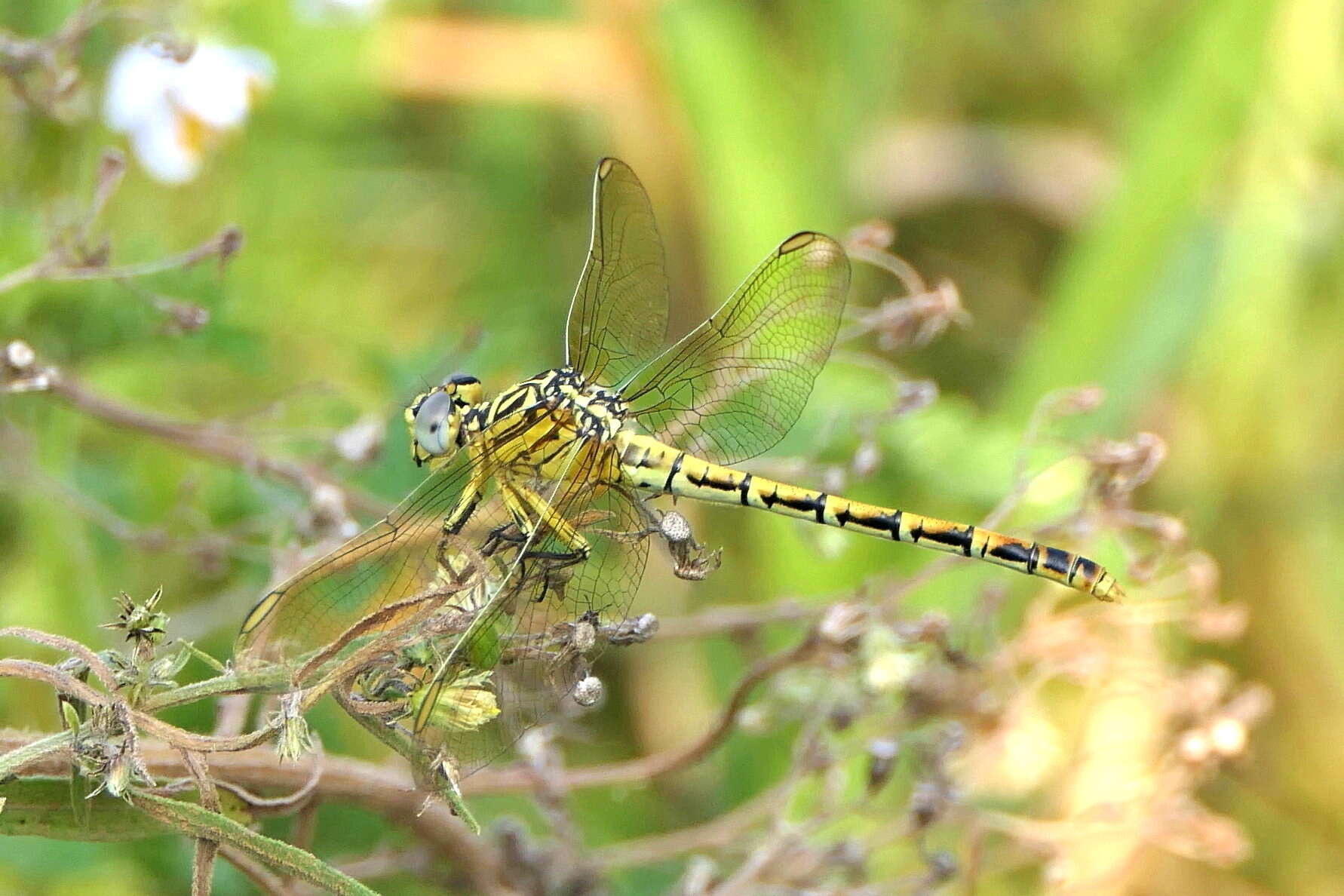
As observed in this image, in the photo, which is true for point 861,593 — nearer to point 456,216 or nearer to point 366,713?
point 366,713

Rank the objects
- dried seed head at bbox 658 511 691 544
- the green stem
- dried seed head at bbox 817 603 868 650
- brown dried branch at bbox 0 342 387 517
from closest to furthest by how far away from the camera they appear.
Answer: the green stem
dried seed head at bbox 658 511 691 544
dried seed head at bbox 817 603 868 650
brown dried branch at bbox 0 342 387 517

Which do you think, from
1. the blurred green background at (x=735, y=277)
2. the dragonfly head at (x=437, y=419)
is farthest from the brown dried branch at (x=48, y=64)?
the dragonfly head at (x=437, y=419)

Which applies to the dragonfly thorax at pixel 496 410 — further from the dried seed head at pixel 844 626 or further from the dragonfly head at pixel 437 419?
the dried seed head at pixel 844 626

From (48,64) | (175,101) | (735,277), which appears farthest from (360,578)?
(735,277)

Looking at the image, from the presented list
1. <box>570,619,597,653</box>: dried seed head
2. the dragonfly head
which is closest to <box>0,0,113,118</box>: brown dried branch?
the dragonfly head

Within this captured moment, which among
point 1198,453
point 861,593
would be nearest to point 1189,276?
point 1198,453

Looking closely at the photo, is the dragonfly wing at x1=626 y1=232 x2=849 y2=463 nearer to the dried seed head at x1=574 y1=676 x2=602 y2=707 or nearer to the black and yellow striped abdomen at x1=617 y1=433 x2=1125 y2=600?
the black and yellow striped abdomen at x1=617 y1=433 x2=1125 y2=600

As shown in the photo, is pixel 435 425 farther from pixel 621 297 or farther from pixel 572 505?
pixel 621 297
